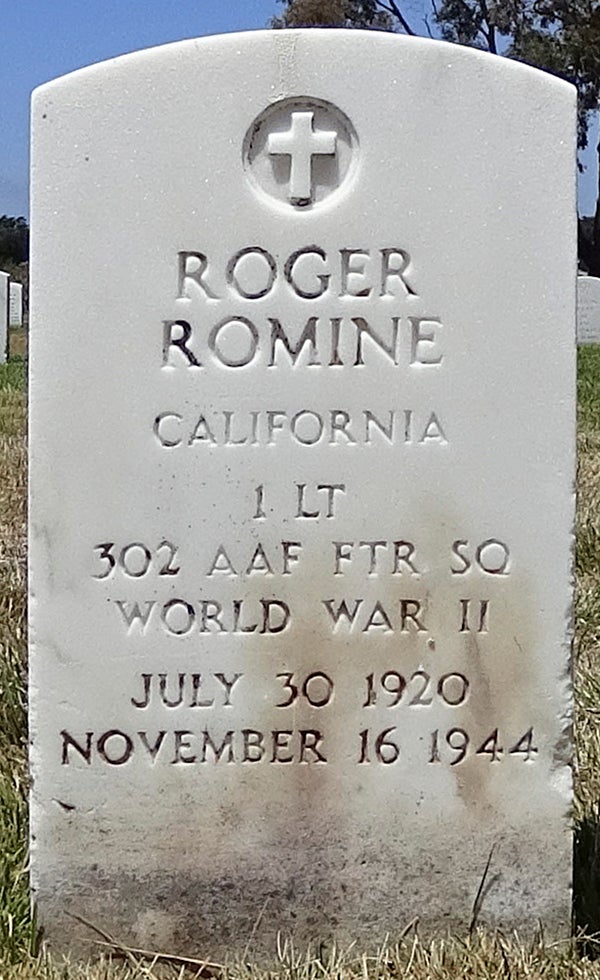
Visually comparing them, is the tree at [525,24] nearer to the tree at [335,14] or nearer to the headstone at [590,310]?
the tree at [335,14]

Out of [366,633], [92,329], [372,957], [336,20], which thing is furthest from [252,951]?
[336,20]

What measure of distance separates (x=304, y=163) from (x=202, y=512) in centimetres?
52

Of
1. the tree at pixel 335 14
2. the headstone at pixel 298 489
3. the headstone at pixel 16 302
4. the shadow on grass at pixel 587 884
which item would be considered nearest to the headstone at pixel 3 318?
the headstone at pixel 16 302

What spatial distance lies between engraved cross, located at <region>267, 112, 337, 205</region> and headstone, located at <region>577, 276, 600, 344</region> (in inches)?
667

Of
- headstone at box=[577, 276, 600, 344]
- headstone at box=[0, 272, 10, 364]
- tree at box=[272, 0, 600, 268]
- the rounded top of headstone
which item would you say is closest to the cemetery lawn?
the rounded top of headstone

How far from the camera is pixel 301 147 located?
7.13 feet

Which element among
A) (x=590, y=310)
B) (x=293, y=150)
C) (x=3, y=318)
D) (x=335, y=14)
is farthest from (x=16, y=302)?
(x=293, y=150)

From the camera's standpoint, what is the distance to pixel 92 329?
2.15 meters

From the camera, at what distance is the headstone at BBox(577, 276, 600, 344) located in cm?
1886

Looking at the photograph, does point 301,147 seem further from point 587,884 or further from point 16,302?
point 16,302

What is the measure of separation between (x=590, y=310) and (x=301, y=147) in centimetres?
1742

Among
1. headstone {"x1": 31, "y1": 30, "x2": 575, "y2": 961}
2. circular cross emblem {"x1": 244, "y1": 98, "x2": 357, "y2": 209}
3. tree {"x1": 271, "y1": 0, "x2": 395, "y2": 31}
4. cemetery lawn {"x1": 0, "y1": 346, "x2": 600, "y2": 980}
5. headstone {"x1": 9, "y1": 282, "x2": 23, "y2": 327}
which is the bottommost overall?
cemetery lawn {"x1": 0, "y1": 346, "x2": 600, "y2": 980}

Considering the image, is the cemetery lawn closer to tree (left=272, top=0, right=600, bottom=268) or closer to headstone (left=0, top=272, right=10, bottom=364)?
headstone (left=0, top=272, right=10, bottom=364)

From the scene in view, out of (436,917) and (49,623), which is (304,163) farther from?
(436,917)
